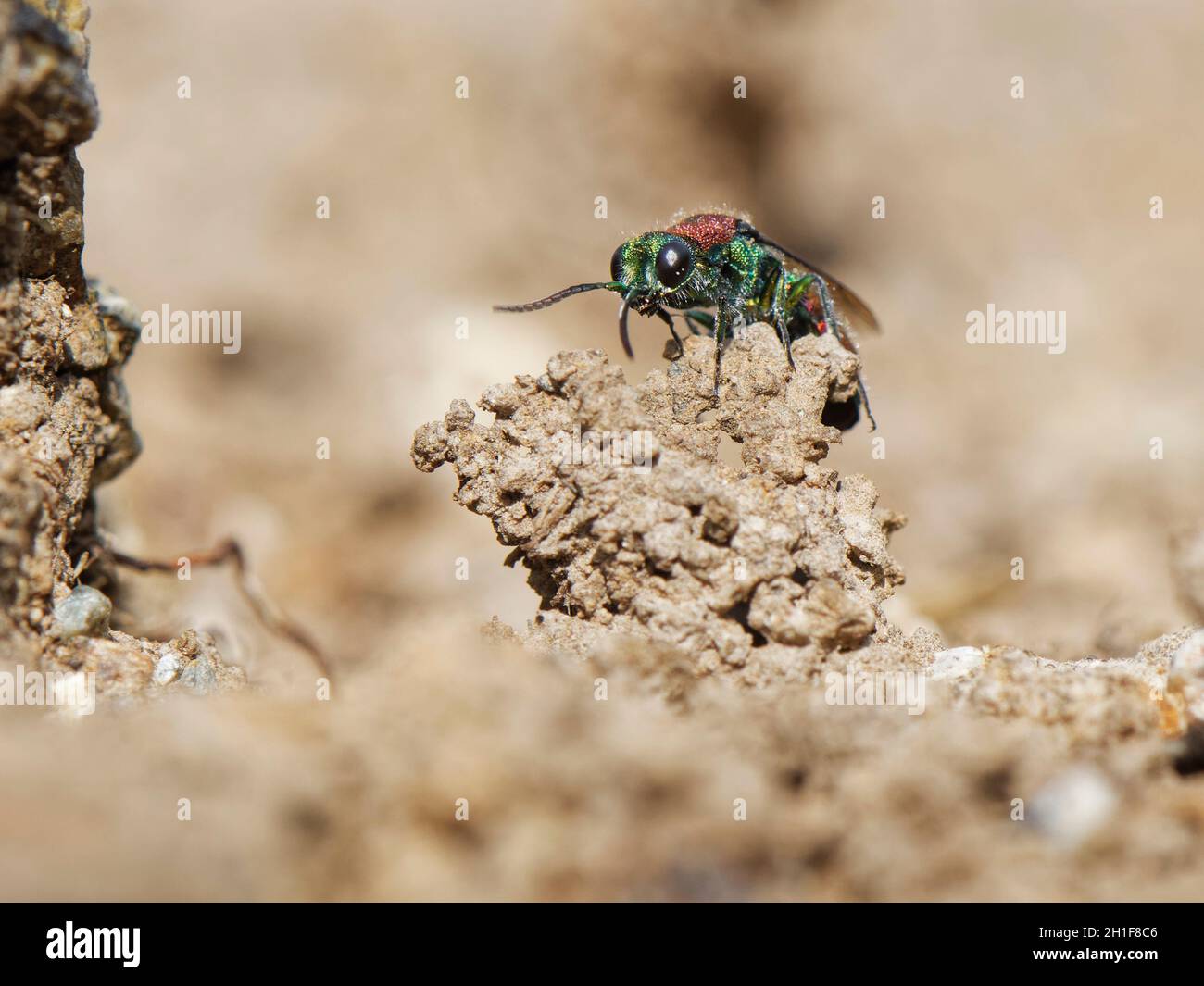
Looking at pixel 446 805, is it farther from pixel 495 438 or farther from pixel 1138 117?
pixel 1138 117

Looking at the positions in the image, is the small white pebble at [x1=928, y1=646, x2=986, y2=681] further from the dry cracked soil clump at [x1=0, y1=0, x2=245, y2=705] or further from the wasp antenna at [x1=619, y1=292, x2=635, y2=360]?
the dry cracked soil clump at [x1=0, y1=0, x2=245, y2=705]

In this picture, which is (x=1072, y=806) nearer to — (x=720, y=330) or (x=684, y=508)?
(x=684, y=508)

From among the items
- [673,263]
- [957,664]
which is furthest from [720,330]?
[957,664]

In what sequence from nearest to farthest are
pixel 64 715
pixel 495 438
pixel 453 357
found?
pixel 64 715, pixel 495 438, pixel 453 357

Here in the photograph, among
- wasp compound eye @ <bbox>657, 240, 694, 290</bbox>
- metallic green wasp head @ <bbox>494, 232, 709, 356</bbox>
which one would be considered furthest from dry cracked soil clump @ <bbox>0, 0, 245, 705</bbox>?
wasp compound eye @ <bbox>657, 240, 694, 290</bbox>

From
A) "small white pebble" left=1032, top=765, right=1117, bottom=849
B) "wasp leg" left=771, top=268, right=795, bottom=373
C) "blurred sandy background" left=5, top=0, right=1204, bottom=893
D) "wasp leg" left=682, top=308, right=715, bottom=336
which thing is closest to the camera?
"small white pebble" left=1032, top=765, right=1117, bottom=849

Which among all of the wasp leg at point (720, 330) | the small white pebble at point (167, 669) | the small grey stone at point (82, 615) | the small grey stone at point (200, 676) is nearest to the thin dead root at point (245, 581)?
the small grey stone at point (200, 676)
